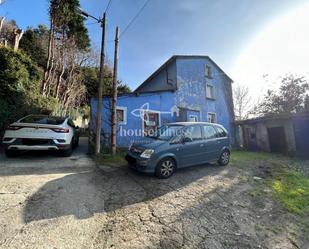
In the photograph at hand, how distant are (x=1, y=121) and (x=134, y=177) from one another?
25.0ft

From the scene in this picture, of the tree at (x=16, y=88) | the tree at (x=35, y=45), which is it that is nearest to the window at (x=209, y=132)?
the tree at (x=16, y=88)

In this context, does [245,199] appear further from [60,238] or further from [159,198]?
[60,238]

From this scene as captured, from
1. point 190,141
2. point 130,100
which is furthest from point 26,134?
point 130,100

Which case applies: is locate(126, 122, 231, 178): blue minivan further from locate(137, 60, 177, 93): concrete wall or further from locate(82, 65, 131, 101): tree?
locate(82, 65, 131, 101): tree

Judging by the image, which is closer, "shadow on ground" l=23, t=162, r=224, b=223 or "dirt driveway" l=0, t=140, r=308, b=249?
"dirt driveway" l=0, t=140, r=308, b=249

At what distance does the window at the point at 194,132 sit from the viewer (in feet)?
20.7

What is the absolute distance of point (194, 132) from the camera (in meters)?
6.52

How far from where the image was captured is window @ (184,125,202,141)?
6309mm

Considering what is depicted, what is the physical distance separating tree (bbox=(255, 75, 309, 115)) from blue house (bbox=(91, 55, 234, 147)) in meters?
9.48

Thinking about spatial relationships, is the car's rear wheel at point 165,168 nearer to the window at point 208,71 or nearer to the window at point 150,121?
the window at point 150,121

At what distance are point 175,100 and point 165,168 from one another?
8259mm

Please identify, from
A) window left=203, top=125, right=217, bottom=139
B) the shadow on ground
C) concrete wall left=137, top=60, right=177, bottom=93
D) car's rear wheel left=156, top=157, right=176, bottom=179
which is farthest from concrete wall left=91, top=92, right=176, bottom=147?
car's rear wheel left=156, top=157, right=176, bottom=179

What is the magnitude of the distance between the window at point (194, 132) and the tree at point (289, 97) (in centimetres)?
1947

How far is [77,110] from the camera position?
21219 millimetres
